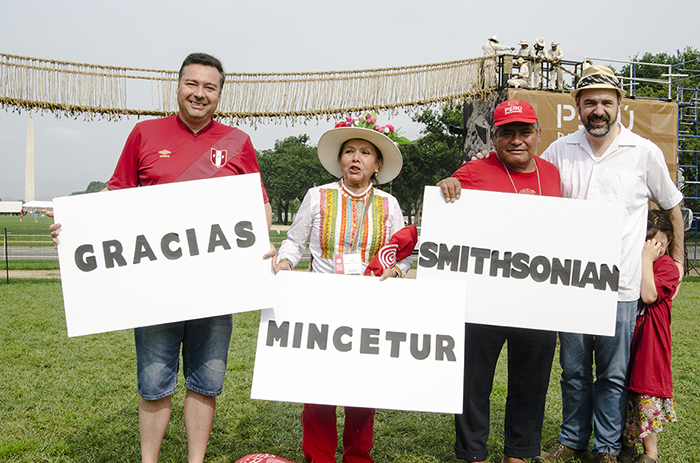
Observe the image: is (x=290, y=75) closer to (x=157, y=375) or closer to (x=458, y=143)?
(x=157, y=375)

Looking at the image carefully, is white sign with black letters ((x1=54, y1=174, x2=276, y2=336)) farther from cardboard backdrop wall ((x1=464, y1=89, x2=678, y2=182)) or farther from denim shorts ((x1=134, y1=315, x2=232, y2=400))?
cardboard backdrop wall ((x1=464, y1=89, x2=678, y2=182))

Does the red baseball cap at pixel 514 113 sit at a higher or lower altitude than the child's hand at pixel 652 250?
higher

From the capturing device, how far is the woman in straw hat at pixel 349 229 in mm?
3002

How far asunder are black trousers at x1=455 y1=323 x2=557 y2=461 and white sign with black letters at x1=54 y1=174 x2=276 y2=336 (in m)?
1.28

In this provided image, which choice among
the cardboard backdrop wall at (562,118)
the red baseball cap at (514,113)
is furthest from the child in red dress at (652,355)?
the cardboard backdrop wall at (562,118)

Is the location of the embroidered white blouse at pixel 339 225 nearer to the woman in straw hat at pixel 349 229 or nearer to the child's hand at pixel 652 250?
the woman in straw hat at pixel 349 229

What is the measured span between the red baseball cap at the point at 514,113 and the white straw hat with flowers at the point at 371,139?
0.61 metres

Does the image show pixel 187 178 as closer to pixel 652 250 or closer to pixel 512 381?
pixel 512 381

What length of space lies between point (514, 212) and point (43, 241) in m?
25.4

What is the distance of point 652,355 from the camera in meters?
3.29

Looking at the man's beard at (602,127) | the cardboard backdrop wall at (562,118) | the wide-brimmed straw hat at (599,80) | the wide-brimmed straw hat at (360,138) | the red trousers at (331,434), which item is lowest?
the red trousers at (331,434)

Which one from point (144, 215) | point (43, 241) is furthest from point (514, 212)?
point (43, 241)

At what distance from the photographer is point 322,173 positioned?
5269 cm

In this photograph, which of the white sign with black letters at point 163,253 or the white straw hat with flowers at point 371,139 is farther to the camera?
the white straw hat with flowers at point 371,139
